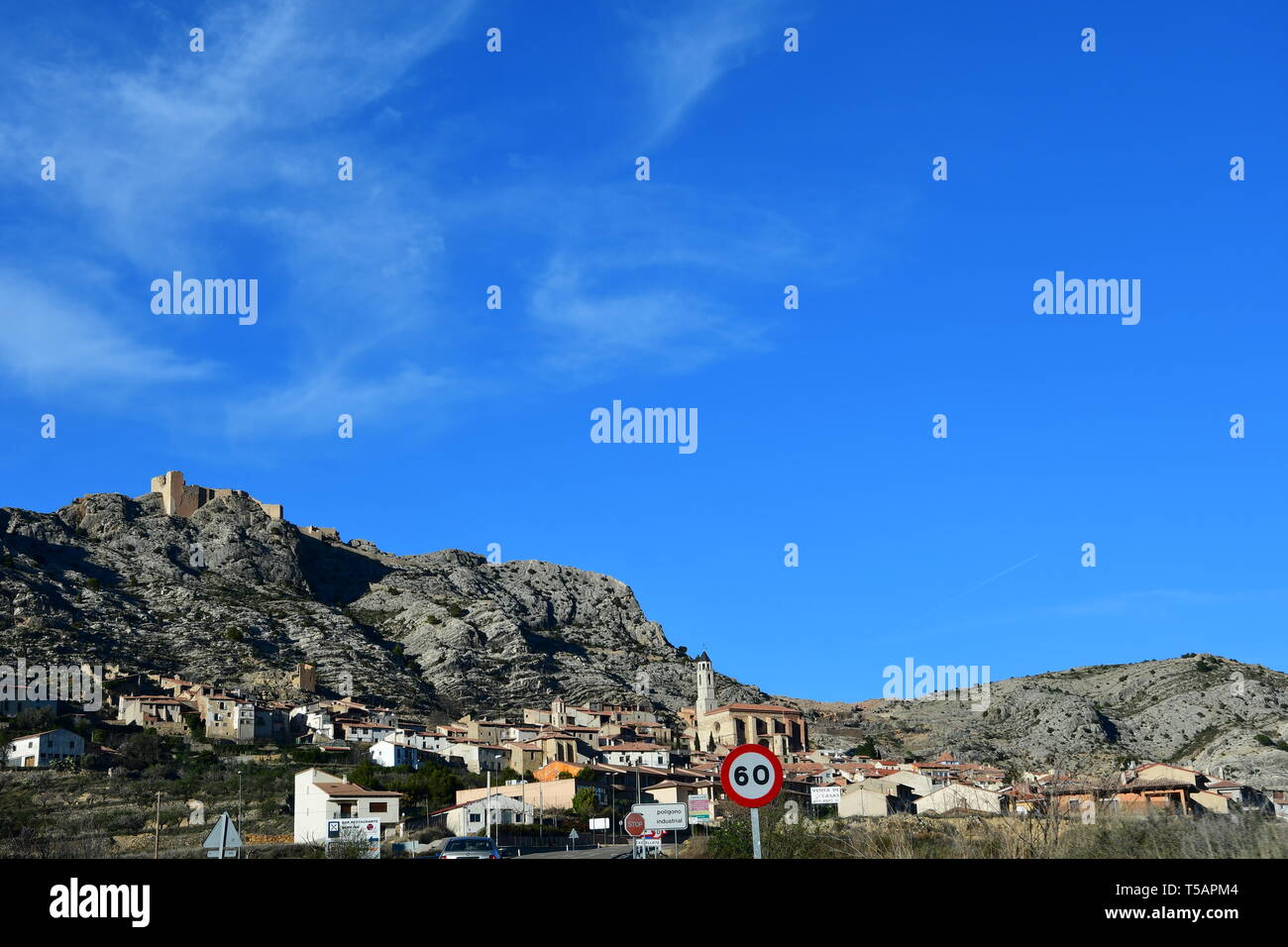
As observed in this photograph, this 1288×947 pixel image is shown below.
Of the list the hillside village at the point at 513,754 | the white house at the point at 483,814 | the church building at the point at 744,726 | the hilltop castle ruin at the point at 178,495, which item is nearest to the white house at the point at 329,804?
the hillside village at the point at 513,754

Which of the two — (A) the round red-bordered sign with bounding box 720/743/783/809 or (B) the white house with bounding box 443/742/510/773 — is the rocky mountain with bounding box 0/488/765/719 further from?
(A) the round red-bordered sign with bounding box 720/743/783/809

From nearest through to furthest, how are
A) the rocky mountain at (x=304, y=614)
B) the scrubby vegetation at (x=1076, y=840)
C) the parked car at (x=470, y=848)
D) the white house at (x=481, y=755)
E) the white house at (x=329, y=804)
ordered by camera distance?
the scrubby vegetation at (x=1076, y=840) → the parked car at (x=470, y=848) → the white house at (x=329, y=804) → the white house at (x=481, y=755) → the rocky mountain at (x=304, y=614)

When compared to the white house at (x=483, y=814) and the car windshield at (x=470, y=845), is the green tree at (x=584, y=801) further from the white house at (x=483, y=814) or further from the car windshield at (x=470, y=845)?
the car windshield at (x=470, y=845)

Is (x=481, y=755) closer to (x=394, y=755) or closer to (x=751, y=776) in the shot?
(x=394, y=755)
